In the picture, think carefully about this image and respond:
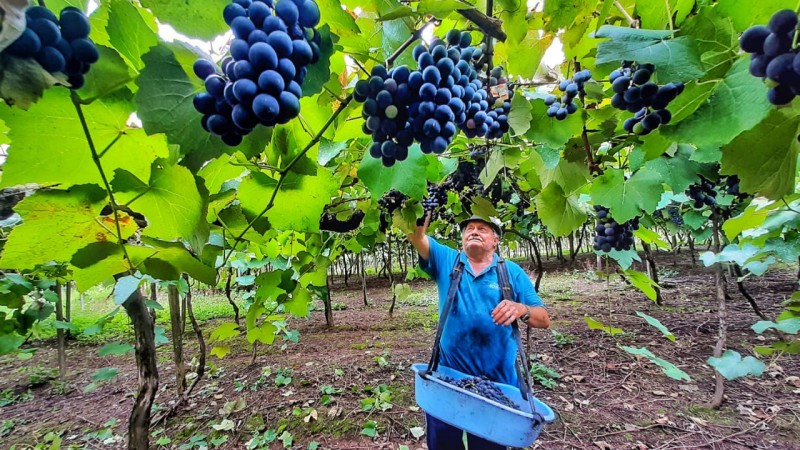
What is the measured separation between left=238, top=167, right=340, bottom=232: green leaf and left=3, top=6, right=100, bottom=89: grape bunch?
1.65 ft

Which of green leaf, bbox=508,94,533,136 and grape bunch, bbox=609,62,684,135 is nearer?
grape bunch, bbox=609,62,684,135

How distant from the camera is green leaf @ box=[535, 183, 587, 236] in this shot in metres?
1.56

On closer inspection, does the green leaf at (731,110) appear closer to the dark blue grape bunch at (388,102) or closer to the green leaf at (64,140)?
the dark blue grape bunch at (388,102)

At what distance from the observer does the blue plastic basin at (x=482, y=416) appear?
1891 mm

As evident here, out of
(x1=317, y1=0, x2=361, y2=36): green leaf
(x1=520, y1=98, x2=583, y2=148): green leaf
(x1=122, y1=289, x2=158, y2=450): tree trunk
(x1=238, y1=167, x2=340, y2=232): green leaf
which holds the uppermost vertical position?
(x1=317, y1=0, x2=361, y2=36): green leaf

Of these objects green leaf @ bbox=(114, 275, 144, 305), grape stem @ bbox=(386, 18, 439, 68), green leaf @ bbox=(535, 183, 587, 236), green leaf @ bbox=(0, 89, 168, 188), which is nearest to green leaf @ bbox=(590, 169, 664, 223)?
green leaf @ bbox=(535, 183, 587, 236)

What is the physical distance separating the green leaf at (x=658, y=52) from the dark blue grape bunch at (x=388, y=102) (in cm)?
32

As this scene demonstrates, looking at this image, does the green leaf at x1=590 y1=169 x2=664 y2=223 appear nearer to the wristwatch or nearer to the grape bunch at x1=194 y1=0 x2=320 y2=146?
the grape bunch at x1=194 y1=0 x2=320 y2=146

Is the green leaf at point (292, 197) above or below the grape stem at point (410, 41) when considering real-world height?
below

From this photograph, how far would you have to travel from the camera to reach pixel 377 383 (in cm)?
457

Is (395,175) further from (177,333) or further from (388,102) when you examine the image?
(177,333)

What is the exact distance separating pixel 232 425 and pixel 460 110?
4.15 metres

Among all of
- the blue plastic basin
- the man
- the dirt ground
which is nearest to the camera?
the blue plastic basin

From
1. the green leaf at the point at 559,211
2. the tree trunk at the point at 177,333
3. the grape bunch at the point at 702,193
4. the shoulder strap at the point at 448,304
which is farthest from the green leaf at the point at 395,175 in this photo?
the tree trunk at the point at 177,333
